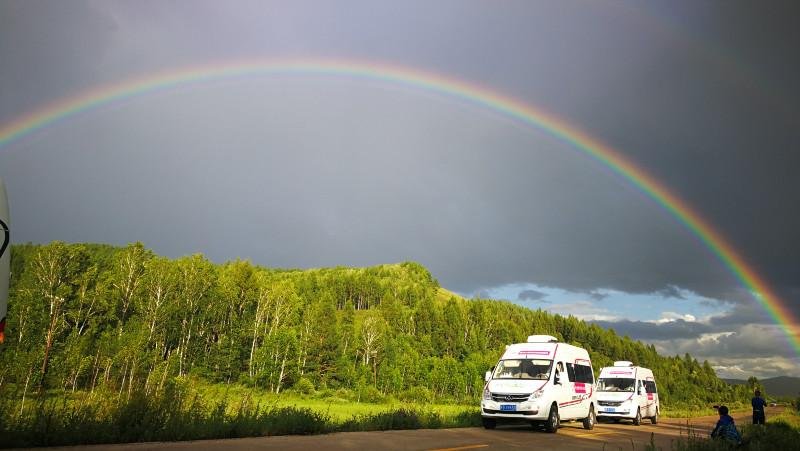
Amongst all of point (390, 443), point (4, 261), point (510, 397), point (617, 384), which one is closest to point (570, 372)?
point (510, 397)

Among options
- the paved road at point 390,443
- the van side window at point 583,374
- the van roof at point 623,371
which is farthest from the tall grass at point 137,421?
the van roof at point 623,371

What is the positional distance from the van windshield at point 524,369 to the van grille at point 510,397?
3.31ft

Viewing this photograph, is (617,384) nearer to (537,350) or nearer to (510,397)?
(537,350)

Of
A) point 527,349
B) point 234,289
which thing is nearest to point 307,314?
point 234,289

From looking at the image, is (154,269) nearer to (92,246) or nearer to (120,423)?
(120,423)

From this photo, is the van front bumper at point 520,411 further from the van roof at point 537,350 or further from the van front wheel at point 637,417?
the van front wheel at point 637,417

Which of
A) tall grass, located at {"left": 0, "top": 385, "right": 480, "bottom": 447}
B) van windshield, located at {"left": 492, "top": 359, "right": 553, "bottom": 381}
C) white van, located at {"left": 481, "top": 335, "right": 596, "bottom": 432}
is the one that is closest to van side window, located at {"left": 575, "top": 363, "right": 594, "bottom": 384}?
white van, located at {"left": 481, "top": 335, "right": 596, "bottom": 432}

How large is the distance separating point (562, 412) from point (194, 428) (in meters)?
13.0

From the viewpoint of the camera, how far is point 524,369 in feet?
62.8

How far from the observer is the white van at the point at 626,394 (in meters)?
26.9

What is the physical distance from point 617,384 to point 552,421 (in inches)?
484

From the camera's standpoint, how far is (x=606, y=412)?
27.2 m

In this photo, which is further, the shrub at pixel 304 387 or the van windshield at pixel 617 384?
the shrub at pixel 304 387

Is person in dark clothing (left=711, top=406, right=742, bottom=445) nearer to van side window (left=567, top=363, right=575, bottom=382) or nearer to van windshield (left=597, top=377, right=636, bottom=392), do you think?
van side window (left=567, top=363, right=575, bottom=382)
